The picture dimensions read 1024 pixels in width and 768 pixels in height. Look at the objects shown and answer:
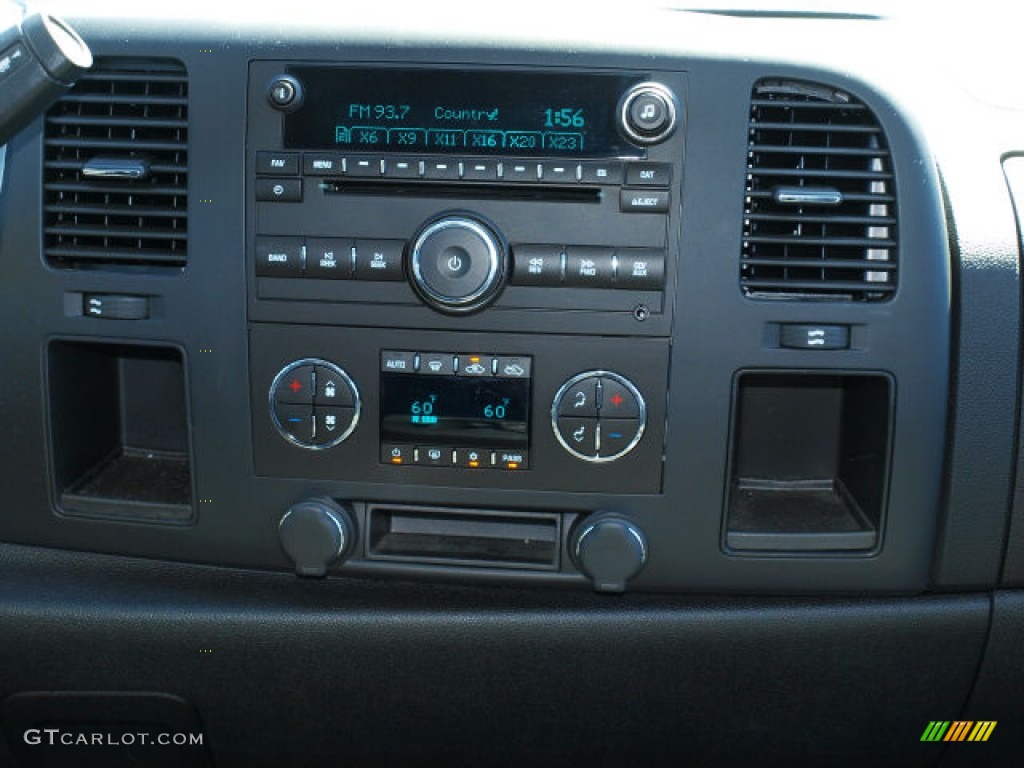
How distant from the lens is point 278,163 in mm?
1520

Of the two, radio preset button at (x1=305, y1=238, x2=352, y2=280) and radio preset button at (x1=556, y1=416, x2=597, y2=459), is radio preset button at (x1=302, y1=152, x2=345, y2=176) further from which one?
radio preset button at (x1=556, y1=416, x2=597, y2=459)

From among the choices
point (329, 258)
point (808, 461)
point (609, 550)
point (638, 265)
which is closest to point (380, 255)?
point (329, 258)

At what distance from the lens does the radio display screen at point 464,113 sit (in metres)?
1.48

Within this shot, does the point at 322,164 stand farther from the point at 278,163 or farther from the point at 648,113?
the point at 648,113

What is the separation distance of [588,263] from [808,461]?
0.48 m

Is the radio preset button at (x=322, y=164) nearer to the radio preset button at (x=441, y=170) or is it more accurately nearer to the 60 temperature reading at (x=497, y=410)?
the radio preset button at (x=441, y=170)

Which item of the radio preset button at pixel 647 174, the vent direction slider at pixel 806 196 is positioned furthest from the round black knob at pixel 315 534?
the vent direction slider at pixel 806 196

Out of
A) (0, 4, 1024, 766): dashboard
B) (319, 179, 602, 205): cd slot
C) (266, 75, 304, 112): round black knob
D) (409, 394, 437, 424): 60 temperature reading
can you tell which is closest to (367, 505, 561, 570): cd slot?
(0, 4, 1024, 766): dashboard

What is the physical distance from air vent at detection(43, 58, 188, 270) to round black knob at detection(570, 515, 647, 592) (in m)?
0.63

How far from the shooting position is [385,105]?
1.50 metres

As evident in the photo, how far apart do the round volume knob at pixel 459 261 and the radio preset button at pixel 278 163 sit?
0.18m

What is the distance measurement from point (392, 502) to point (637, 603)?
359mm

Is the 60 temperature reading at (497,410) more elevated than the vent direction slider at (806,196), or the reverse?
the vent direction slider at (806,196)

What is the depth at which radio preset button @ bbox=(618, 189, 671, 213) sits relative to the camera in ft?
4.86
